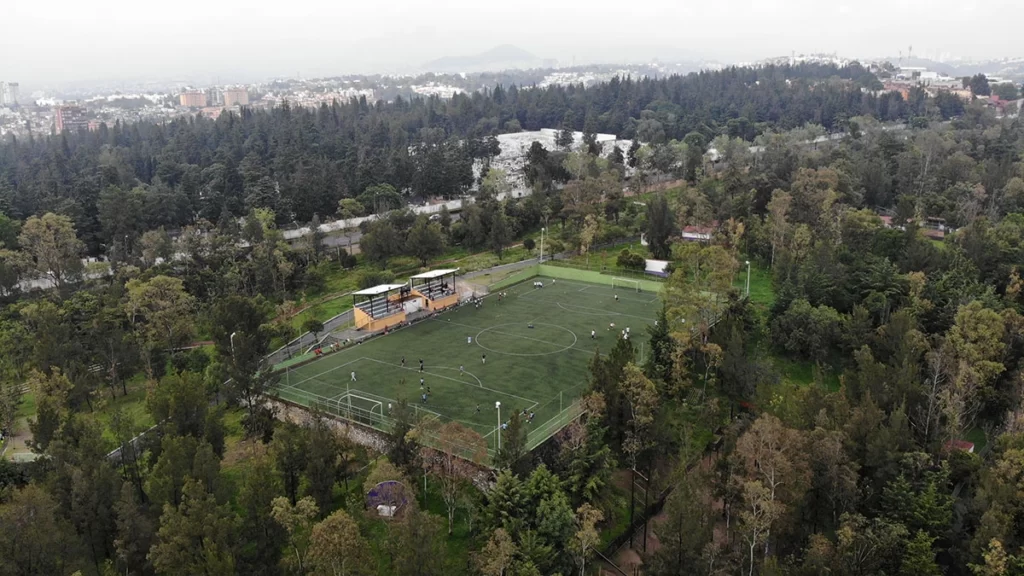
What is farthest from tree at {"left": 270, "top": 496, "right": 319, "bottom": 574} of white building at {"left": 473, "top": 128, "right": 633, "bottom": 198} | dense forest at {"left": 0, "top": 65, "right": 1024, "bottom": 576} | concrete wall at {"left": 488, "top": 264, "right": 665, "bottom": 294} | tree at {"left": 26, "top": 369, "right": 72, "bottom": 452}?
white building at {"left": 473, "top": 128, "right": 633, "bottom": 198}

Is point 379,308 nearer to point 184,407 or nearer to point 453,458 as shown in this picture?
point 184,407

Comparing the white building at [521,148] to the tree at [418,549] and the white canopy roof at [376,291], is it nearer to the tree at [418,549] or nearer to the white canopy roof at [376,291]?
the white canopy roof at [376,291]

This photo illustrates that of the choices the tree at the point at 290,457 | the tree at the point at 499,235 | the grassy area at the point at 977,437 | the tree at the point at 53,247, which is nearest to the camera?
the tree at the point at 290,457

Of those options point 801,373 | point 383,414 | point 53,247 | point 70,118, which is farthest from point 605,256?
point 70,118

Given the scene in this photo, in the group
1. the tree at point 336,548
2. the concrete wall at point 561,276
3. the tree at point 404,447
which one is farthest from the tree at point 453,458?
the concrete wall at point 561,276

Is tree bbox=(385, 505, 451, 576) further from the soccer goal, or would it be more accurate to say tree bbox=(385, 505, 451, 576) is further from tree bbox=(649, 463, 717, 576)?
the soccer goal

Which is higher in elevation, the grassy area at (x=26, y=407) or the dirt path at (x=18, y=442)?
the dirt path at (x=18, y=442)

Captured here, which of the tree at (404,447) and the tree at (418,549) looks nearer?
the tree at (418,549)
